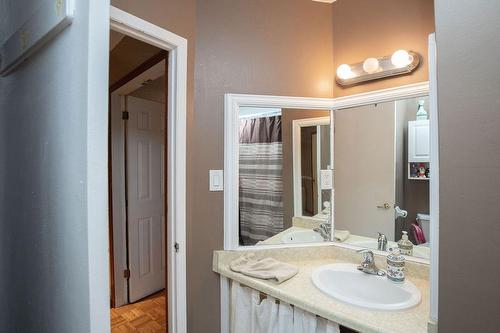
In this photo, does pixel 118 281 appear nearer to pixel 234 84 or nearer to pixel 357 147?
pixel 234 84

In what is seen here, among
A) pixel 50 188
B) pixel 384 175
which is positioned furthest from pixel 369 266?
pixel 50 188

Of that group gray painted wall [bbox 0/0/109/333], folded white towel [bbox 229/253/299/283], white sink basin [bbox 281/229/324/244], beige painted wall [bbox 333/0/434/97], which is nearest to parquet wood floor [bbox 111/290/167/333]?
folded white towel [bbox 229/253/299/283]

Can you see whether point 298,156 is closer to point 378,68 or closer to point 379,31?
point 378,68

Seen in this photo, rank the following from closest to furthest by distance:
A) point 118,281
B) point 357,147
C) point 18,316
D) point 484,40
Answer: point 484,40 → point 18,316 → point 357,147 → point 118,281

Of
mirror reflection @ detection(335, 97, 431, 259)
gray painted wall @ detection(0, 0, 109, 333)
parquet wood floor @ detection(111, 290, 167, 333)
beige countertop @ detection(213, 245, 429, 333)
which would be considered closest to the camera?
gray painted wall @ detection(0, 0, 109, 333)

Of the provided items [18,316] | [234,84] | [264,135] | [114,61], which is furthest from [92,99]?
[114,61]

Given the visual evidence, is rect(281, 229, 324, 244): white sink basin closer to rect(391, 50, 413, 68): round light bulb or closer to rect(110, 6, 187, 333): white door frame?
rect(110, 6, 187, 333): white door frame

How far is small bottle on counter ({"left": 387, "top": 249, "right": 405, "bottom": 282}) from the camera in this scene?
1.24 m

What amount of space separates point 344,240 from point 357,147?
565mm

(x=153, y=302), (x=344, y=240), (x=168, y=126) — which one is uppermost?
(x=168, y=126)

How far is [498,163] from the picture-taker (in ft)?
1.84

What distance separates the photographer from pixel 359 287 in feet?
4.38

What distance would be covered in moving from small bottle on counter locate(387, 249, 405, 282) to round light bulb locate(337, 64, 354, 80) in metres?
1.00

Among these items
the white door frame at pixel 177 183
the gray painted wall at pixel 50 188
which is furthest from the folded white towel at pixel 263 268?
the gray painted wall at pixel 50 188
